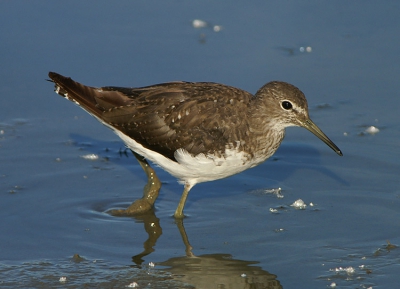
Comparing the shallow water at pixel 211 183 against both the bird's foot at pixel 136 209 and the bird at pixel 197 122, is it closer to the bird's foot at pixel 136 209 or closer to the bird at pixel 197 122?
the bird's foot at pixel 136 209

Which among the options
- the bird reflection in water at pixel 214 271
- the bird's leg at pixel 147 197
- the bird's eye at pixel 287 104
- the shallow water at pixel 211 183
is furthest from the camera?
the bird's leg at pixel 147 197

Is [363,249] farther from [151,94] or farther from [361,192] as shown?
[151,94]

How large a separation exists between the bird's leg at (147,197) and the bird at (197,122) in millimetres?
13

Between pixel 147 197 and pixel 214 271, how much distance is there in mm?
1830

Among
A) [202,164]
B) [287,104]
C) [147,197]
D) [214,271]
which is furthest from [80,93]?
[214,271]

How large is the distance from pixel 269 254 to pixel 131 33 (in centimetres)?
644

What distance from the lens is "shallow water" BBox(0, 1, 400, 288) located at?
749 centimetres

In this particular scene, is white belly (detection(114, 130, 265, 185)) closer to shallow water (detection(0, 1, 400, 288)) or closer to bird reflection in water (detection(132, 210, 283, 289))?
shallow water (detection(0, 1, 400, 288))

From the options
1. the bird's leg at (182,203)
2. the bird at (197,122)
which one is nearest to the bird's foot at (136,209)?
the bird at (197,122)

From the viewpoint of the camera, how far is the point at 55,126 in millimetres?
10766

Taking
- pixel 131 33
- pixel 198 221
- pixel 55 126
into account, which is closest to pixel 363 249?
pixel 198 221

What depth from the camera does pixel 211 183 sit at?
9711mm

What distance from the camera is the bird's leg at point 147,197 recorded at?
881 centimetres

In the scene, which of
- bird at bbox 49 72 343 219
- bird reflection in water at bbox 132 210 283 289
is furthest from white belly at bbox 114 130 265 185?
bird reflection in water at bbox 132 210 283 289
